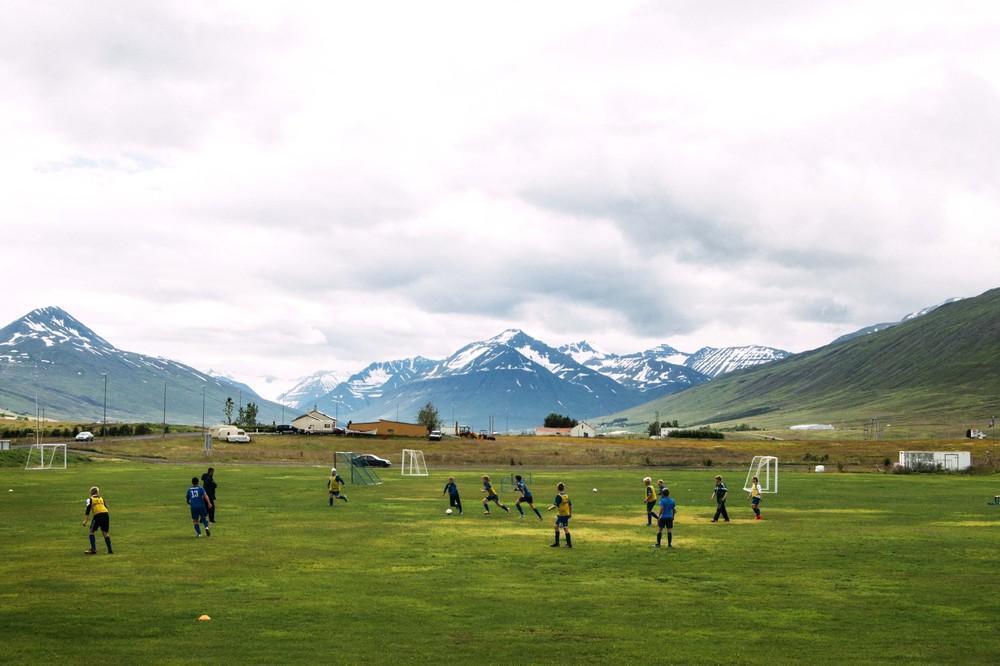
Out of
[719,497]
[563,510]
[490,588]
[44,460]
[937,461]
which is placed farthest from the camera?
[937,461]

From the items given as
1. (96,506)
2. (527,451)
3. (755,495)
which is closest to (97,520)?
(96,506)

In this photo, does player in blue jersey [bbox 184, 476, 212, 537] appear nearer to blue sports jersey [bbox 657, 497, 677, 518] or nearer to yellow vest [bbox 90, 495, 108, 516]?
yellow vest [bbox 90, 495, 108, 516]

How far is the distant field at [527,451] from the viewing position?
416 feet

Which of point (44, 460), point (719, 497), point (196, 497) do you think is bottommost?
point (44, 460)

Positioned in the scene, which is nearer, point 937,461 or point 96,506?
point 96,506

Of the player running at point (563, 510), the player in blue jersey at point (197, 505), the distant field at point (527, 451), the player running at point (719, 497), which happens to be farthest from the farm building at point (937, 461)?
the player in blue jersey at point (197, 505)

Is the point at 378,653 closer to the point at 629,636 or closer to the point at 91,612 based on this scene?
the point at 629,636

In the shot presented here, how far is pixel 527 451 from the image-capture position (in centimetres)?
15038

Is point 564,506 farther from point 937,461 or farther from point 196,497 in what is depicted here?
point 937,461

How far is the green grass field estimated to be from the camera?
20062 millimetres

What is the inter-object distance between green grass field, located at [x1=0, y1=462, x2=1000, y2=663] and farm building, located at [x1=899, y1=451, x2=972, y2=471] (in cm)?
6125

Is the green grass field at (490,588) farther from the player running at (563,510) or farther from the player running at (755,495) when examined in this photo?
the player running at (755,495)

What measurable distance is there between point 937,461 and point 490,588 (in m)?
97.7

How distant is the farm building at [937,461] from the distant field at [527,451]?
4.88 meters
